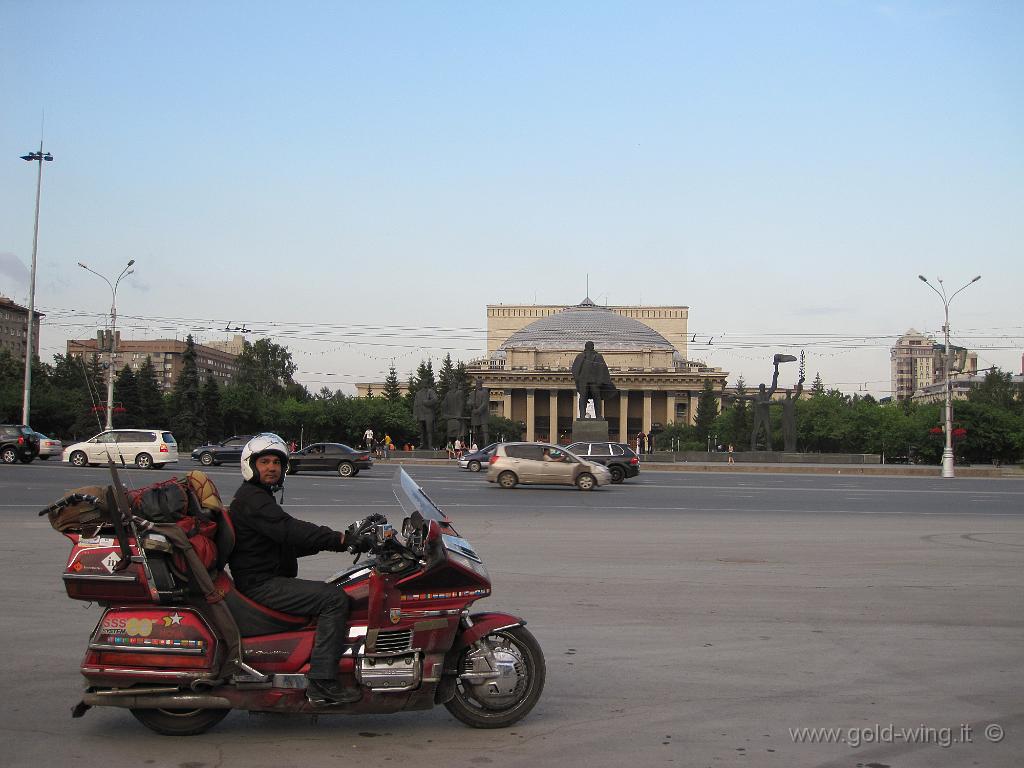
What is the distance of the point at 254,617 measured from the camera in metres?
5.79

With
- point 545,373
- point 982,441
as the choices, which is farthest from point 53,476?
point 545,373

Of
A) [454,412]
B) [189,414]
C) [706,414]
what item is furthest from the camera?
[706,414]

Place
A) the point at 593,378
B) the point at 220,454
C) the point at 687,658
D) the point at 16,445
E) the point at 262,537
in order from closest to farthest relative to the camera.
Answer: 1. the point at 262,537
2. the point at 687,658
3. the point at 16,445
4. the point at 220,454
5. the point at 593,378

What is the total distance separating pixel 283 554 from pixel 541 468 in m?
26.0

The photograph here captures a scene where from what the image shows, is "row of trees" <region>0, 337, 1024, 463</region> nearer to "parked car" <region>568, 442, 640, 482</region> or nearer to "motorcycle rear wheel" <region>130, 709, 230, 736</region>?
"parked car" <region>568, 442, 640, 482</region>

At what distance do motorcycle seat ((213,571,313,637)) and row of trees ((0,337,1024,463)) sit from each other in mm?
54001

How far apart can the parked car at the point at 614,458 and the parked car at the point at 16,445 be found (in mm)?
20464

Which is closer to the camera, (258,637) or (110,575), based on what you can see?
(110,575)

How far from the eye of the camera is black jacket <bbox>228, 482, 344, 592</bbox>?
584cm

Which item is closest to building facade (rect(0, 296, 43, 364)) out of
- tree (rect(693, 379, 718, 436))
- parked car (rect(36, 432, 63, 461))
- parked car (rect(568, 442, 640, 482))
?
tree (rect(693, 379, 718, 436))

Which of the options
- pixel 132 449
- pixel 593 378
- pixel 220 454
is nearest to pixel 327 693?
pixel 132 449

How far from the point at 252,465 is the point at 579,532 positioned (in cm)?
1233

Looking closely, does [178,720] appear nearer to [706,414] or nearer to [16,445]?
[16,445]

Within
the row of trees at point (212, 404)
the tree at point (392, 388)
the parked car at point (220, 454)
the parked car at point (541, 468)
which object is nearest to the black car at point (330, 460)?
the parked car at point (220, 454)
